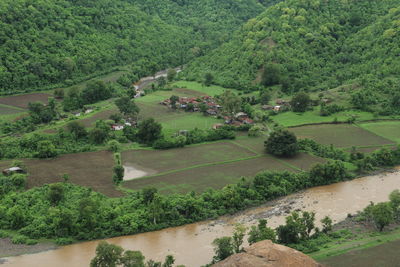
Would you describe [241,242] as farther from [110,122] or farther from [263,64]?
[263,64]

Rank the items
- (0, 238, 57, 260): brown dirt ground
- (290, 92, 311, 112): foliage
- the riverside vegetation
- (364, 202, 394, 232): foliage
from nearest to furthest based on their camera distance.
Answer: (0, 238, 57, 260): brown dirt ground < (364, 202, 394, 232): foliage < the riverside vegetation < (290, 92, 311, 112): foliage

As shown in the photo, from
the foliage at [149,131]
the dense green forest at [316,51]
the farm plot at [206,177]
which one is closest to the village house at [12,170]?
the farm plot at [206,177]

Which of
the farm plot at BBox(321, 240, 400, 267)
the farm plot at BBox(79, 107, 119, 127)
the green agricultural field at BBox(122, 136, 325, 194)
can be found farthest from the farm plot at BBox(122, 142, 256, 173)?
the farm plot at BBox(321, 240, 400, 267)

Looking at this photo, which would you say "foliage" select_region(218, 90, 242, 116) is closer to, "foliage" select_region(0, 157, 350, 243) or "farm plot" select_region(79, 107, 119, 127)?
"farm plot" select_region(79, 107, 119, 127)

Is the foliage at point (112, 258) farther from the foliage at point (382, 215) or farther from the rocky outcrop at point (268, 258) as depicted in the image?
the foliage at point (382, 215)

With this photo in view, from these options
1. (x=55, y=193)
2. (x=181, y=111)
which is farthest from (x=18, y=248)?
(x=181, y=111)

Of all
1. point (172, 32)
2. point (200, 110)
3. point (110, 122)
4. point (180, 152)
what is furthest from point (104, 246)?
point (172, 32)

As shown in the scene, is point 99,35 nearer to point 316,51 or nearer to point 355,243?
point 316,51
